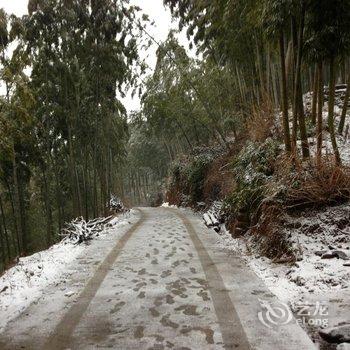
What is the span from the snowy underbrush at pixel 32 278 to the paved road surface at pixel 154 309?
0.15m

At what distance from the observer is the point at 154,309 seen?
14.9 feet

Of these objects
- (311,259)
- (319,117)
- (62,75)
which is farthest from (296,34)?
(62,75)

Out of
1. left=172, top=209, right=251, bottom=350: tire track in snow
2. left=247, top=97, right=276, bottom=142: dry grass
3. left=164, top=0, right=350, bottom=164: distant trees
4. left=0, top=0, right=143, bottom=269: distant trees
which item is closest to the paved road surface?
left=172, top=209, right=251, bottom=350: tire track in snow

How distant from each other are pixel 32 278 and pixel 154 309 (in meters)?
2.30

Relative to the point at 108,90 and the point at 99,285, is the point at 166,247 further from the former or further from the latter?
the point at 108,90

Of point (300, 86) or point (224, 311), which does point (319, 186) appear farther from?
point (224, 311)

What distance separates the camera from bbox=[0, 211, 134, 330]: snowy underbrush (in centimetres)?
486

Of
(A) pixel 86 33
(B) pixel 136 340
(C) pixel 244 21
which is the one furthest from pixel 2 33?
(B) pixel 136 340

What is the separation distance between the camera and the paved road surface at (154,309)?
3758 mm

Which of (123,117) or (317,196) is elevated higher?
(123,117)

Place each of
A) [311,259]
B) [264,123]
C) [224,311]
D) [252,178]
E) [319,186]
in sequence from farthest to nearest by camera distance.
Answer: [264,123] < [252,178] < [319,186] < [311,259] < [224,311]

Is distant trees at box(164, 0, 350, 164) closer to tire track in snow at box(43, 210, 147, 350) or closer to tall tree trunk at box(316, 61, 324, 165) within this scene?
tall tree trunk at box(316, 61, 324, 165)

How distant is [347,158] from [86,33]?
9.69 meters

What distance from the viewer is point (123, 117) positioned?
21.2 metres
